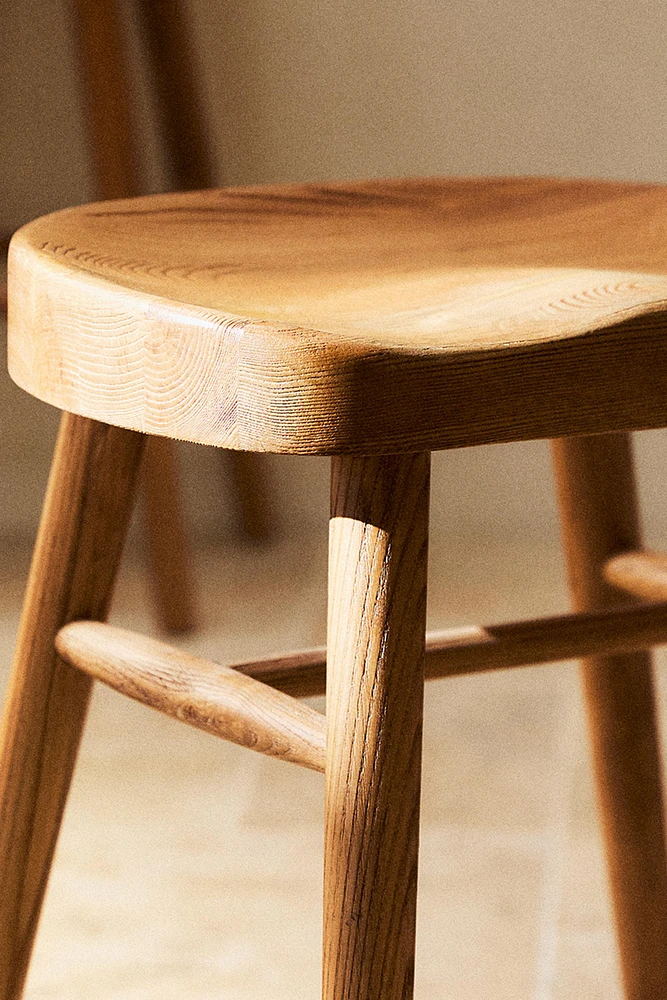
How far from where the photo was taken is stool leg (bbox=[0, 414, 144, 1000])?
0.58 meters

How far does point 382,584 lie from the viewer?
1.33 feet

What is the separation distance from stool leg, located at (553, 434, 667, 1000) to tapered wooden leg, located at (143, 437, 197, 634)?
0.61 m

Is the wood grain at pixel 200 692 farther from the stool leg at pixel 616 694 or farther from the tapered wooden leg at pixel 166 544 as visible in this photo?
the tapered wooden leg at pixel 166 544

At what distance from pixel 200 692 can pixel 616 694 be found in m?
0.27

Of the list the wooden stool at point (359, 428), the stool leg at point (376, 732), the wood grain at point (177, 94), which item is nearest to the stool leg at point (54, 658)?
the wooden stool at point (359, 428)

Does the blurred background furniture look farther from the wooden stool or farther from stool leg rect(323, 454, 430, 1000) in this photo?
stool leg rect(323, 454, 430, 1000)

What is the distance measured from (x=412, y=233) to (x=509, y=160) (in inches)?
30.2

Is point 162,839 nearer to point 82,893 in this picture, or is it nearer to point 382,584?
point 82,893

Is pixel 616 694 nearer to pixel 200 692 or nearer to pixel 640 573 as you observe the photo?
pixel 640 573

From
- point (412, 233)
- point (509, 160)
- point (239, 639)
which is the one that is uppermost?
point (509, 160)

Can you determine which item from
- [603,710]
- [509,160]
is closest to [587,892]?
[603,710]

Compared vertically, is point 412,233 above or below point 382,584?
above

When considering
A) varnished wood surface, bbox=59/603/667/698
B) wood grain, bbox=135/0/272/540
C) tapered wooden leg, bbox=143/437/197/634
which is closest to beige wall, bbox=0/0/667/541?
wood grain, bbox=135/0/272/540

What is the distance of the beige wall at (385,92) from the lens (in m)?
1.24
